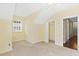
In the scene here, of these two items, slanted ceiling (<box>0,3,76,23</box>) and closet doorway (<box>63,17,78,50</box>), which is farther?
closet doorway (<box>63,17,78,50</box>)

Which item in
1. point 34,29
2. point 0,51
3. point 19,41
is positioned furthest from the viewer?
point 34,29

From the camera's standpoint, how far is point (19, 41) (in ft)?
7.81

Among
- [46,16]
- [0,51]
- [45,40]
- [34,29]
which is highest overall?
[46,16]

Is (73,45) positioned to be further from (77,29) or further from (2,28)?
(2,28)

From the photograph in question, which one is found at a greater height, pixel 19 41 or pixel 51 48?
pixel 19 41

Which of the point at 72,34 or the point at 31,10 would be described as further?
the point at 31,10

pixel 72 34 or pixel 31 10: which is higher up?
pixel 31 10

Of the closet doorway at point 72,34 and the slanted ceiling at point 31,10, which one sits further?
the closet doorway at point 72,34

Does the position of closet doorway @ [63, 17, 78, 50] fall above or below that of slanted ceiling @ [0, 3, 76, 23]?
below

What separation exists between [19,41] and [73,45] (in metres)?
1.85

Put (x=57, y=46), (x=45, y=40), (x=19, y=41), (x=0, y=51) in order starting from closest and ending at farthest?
(x=19, y=41) → (x=45, y=40) → (x=0, y=51) → (x=57, y=46)

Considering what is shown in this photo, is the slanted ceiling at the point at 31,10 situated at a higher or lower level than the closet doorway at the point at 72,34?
higher

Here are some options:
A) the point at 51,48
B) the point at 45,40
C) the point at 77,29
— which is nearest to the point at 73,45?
the point at 77,29

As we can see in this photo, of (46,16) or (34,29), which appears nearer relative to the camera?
(46,16)
